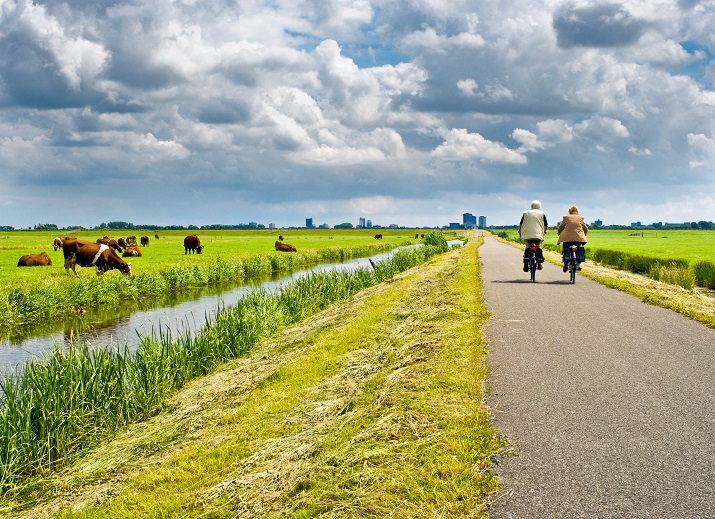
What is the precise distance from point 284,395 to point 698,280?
67.5ft

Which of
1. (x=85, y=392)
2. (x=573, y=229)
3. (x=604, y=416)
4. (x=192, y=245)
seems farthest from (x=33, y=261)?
(x=604, y=416)

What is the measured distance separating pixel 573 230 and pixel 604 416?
42.5 ft

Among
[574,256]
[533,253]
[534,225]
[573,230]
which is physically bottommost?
[574,256]

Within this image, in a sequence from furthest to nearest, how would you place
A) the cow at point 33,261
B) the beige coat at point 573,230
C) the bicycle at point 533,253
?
the cow at point 33,261, the bicycle at point 533,253, the beige coat at point 573,230

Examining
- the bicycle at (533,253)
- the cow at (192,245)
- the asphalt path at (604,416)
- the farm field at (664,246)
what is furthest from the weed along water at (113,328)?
the cow at (192,245)

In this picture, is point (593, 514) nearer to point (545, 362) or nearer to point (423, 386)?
point (423, 386)

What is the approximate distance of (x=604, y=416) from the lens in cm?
544

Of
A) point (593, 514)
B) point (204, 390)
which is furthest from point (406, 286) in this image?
point (593, 514)

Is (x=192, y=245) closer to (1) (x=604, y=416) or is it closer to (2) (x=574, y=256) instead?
(2) (x=574, y=256)

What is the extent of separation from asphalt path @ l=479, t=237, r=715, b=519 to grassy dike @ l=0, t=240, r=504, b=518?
368 millimetres

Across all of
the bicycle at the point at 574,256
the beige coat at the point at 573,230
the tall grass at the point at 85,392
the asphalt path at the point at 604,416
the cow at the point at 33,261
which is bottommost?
the tall grass at the point at 85,392

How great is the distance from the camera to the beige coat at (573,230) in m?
17.1

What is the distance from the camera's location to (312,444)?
19.2ft

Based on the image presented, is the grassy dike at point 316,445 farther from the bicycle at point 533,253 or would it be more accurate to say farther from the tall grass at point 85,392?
the bicycle at point 533,253
